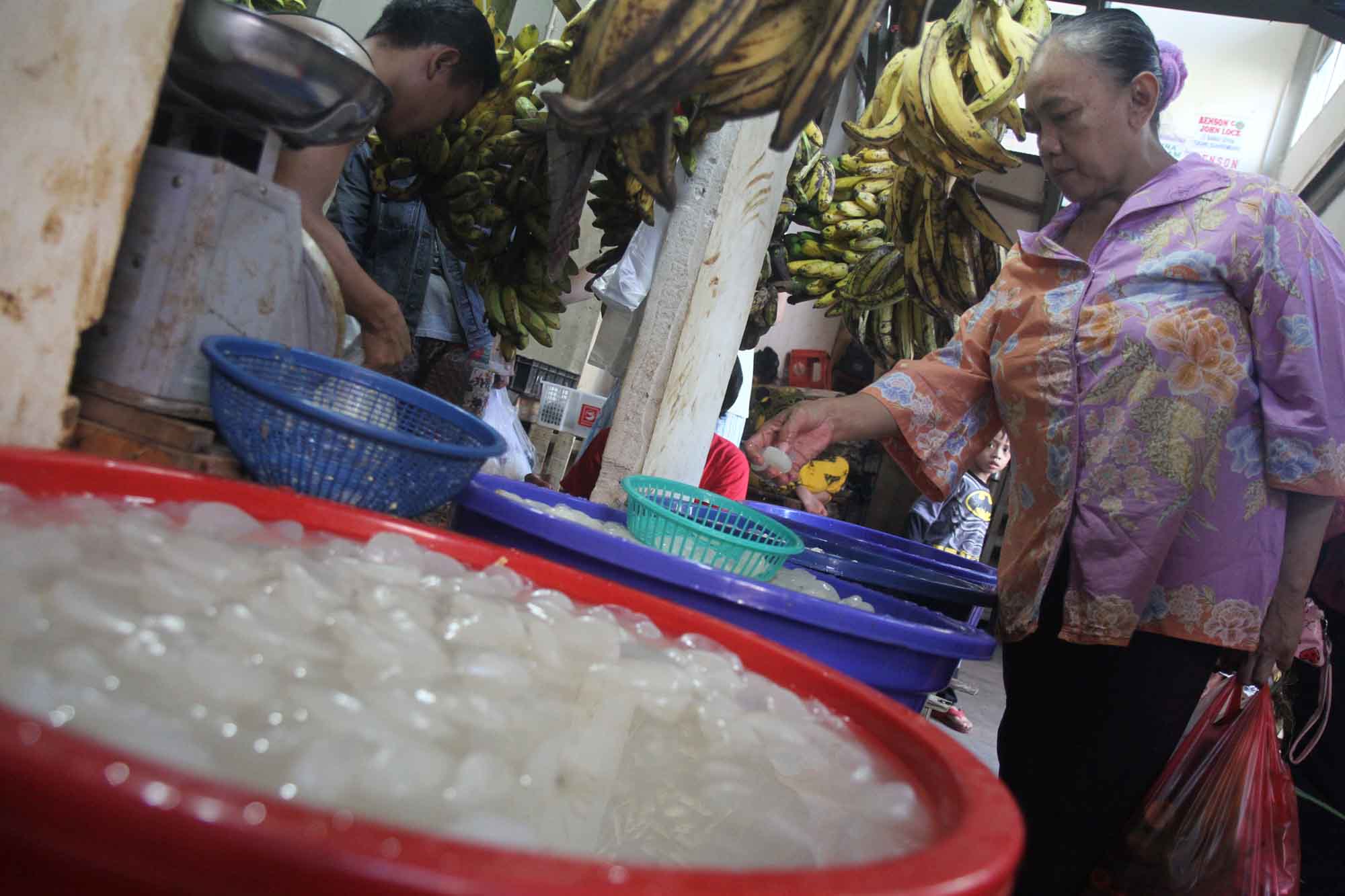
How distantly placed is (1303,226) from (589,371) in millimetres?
3832

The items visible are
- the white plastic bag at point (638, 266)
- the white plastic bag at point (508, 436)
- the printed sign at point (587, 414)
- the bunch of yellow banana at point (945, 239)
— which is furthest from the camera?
the printed sign at point (587, 414)

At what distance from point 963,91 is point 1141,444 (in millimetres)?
1265

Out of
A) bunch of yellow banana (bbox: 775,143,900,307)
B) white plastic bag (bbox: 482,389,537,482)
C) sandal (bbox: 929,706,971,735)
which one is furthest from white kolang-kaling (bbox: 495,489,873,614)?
sandal (bbox: 929,706,971,735)

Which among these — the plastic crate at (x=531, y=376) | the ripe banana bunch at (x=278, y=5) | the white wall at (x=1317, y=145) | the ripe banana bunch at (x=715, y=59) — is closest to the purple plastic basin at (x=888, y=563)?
the ripe banana bunch at (x=715, y=59)

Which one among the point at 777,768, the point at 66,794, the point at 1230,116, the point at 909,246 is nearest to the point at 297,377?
the point at 777,768

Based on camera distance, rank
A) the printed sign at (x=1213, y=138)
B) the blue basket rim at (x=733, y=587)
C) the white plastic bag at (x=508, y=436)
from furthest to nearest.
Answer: the printed sign at (x=1213, y=138), the white plastic bag at (x=508, y=436), the blue basket rim at (x=733, y=587)

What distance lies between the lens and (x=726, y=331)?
1841mm

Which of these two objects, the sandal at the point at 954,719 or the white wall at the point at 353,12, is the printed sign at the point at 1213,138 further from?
the white wall at the point at 353,12

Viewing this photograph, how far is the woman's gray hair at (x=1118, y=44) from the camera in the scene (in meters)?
1.78

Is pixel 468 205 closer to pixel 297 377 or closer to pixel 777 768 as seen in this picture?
pixel 297 377

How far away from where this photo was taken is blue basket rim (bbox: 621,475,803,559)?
4.29ft

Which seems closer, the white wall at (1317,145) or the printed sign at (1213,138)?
the white wall at (1317,145)

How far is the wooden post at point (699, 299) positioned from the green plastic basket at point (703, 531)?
0.21m

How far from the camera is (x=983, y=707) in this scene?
516 cm
